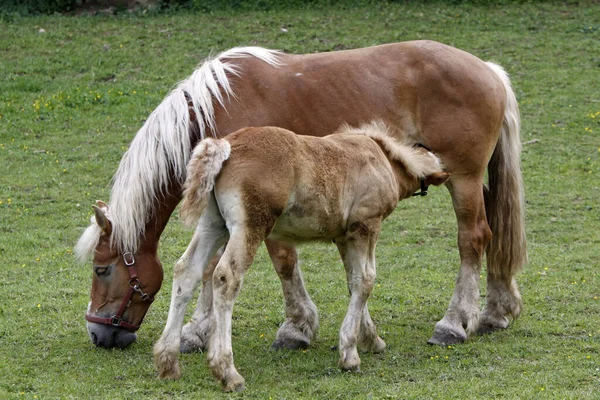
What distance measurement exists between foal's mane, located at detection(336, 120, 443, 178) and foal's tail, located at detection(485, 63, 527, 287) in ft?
3.69

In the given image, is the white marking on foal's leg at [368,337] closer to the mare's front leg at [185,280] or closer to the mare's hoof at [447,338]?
the mare's hoof at [447,338]

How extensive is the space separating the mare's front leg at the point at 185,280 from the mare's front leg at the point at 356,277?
0.84 m

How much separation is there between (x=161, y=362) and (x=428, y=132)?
278cm

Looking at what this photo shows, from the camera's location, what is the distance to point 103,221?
577cm

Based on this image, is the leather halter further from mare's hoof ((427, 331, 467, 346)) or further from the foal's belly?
mare's hoof ((427, 331, 467, 346))

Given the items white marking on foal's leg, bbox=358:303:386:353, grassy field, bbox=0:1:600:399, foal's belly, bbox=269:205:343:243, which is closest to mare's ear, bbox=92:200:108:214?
grassy field, bbox=0:1:600:399

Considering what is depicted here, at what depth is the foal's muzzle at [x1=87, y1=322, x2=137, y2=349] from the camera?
601cm

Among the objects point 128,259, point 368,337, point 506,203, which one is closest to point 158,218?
point 128,259

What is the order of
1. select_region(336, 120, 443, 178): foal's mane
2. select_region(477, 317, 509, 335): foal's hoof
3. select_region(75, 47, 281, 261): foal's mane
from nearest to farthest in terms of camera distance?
select_region(75, 47, 281, 261): foal's mane → select_region(336, 120, 443, 178): foal's mane → select_region(477, 317, 509, 335): foal's hoof

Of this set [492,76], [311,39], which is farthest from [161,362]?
[311,39]

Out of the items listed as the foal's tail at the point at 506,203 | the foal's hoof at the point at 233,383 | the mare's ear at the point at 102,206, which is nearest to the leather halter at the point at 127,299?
the mare's ear at the point at 102,206

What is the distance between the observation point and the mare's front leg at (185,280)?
17.4ft

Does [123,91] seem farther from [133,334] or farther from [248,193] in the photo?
[248,193]

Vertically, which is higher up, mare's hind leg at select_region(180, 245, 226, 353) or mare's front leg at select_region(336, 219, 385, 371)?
mare's front leg at select_region(336, 219, 385, 371)
